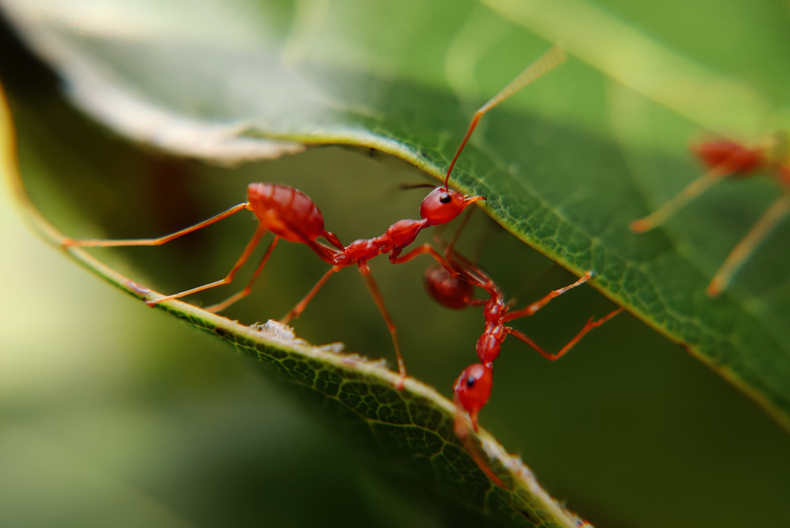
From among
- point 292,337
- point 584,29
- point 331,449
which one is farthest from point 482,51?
point 331,449

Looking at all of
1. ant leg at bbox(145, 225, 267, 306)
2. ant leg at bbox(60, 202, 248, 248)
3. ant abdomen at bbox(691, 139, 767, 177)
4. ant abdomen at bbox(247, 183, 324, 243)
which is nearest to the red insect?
ant abdomen at bbox(247, 183, 324, 243)

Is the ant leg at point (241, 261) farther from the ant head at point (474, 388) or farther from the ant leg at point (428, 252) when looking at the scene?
the ant head at point (474, 388)

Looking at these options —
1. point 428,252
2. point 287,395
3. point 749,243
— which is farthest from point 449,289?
Result: point 749,243

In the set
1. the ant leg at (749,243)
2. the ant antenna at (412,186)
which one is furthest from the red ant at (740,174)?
the ant antenna at (412,186)

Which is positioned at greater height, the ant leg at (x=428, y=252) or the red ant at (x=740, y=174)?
the red ant at (x=740, y=174)

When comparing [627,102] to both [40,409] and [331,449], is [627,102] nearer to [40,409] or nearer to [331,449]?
[331,449]

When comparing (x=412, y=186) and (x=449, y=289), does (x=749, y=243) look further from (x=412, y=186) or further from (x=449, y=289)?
(x=412, y=186)
